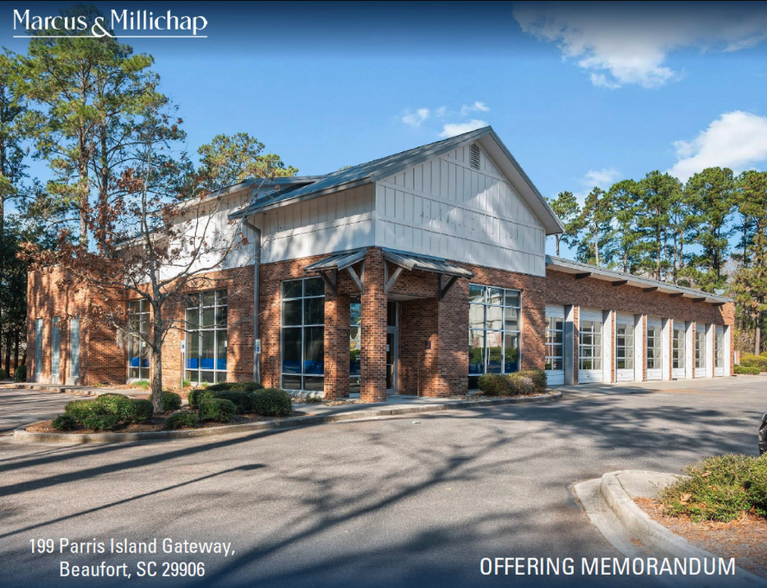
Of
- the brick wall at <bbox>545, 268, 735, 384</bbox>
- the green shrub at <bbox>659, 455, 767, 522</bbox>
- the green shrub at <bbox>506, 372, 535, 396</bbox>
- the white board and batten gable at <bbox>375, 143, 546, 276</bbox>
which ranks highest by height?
the white board and batten gable at <bbox>375, 143, 546, 276</bbox>

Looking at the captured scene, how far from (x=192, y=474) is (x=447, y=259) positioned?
13329 mm

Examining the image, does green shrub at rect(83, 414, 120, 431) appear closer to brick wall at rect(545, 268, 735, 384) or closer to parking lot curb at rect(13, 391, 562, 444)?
parking lot curb at rect(13, 391, 562, 444)

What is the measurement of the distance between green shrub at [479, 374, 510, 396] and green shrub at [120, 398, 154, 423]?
414 inches

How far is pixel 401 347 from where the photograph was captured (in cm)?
2089

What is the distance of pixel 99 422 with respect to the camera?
474 inches

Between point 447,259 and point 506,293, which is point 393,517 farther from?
point 506,293

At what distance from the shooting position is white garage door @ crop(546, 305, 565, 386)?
2693 cm

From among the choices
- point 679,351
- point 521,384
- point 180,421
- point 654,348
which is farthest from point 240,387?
point 679,351

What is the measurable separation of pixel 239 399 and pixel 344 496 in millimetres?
7736

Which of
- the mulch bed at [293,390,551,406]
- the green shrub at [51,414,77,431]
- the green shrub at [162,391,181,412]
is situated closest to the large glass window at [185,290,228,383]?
the mulch bed at [293,390,551,406]

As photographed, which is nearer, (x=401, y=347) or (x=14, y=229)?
(x=401, y=347)

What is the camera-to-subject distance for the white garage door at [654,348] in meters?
34.4

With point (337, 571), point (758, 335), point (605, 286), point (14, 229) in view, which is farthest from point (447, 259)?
point (758, 335)

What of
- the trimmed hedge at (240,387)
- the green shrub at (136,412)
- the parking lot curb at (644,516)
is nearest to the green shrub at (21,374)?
the trimmed hedge at (240,387)
